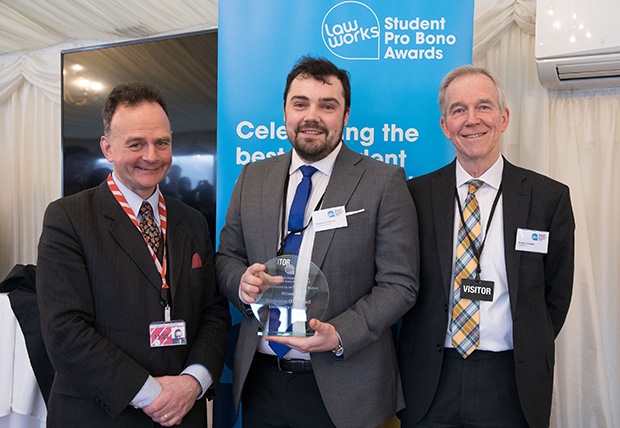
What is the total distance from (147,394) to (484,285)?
1.23 metres

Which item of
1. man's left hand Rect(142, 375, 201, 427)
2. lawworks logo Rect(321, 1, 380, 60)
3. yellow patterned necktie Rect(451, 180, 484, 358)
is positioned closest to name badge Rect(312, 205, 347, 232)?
yellow patterned necktie Rect(451, 180, 484, 358)

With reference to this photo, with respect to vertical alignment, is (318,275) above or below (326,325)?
above

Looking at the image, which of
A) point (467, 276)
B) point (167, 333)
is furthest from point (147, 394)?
point (467, 276)

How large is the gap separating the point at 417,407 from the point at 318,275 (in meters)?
0.66

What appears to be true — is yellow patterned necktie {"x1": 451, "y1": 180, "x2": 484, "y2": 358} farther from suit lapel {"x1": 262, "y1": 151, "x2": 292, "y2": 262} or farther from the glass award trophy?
suit lapel {"x1": 262, "y1": 151, "x2": 292, "y2": 262}

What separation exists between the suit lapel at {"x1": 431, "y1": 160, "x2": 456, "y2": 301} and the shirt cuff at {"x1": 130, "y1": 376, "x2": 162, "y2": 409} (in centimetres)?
109

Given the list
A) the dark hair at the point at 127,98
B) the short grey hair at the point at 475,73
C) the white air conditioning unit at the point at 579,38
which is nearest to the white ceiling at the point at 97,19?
the white air conditioning unit at the point at 579,38

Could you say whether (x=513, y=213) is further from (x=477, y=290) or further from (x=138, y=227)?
(x=138, y=227)

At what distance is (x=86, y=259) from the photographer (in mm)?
1801

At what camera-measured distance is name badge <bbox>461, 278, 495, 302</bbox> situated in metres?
1.92

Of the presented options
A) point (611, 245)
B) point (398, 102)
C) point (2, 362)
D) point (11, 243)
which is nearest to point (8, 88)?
point (11, 243)

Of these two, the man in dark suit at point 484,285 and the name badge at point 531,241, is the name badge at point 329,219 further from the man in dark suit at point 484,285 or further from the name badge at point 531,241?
the name badge at point 531,241

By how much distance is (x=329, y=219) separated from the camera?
76.0 inches

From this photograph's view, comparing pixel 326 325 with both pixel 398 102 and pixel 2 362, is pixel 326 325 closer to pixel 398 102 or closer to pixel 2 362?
pixel 398 102
